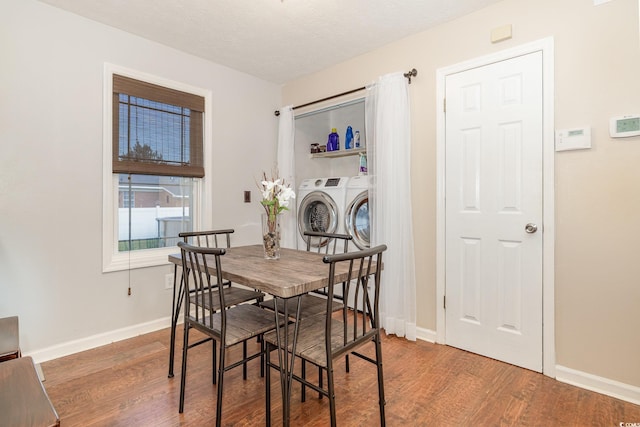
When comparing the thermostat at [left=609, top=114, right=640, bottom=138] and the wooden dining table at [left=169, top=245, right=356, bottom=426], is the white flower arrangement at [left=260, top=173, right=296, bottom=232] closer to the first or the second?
the wooden dining table at [left=169, top=245, right=356, bottom=426]

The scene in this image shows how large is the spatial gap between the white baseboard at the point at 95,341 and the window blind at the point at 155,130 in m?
1.31

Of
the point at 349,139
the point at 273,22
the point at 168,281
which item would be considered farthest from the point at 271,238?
the point at 349,139

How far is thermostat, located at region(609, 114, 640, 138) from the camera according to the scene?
5.99 ft

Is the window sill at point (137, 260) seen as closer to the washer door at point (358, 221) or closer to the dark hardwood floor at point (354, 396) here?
the dark hardwood floor at point (354, 396)

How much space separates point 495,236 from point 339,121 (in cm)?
257

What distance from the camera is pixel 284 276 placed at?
160 centimetres

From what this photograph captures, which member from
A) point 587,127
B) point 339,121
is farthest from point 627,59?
point 339,121

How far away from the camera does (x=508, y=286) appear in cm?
229

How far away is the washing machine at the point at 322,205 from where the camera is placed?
3.32m

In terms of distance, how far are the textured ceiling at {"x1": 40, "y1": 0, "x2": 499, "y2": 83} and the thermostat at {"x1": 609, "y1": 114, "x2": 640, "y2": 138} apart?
1152mm

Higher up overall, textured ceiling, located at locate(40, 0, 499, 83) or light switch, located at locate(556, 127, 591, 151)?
textured ceiling, located at locate(40, 0, 499, 83)

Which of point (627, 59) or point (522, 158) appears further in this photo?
point (522, 158)

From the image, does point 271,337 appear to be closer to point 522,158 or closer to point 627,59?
point 522,158

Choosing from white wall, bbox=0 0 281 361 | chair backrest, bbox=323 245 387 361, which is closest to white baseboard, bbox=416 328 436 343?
chair backrest, bbox=323 245 387 361
